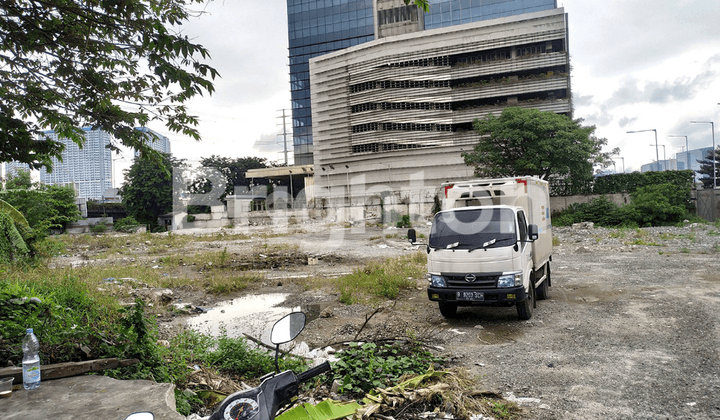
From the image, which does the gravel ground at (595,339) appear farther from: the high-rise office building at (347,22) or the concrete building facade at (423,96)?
the high-rise office building at (347,22)

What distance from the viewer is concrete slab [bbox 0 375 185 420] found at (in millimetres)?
3475

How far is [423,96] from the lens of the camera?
54625mm

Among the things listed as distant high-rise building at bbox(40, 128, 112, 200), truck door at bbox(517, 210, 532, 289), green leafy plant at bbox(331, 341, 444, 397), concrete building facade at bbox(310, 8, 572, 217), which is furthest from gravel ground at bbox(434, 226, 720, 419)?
concrete building facade at bbox(310, 8, 572, 217)

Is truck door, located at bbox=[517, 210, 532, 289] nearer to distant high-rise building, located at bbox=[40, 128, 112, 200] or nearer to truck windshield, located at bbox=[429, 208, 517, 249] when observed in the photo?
truck windshield, located at bbox=[429, 208, 517, 249]

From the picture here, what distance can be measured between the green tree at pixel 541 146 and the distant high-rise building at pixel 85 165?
86.8 ft

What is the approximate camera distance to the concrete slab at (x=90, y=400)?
347 centimetres

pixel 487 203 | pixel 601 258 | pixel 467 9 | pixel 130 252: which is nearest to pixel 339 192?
pixel 467 9

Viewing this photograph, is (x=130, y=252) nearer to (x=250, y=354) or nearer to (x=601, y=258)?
(x=250, y=354)

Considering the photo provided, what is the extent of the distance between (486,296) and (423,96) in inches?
1979

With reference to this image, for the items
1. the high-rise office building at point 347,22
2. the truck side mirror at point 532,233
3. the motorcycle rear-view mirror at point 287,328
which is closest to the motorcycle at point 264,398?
the motorcycle rear-view mirror at point 287,328

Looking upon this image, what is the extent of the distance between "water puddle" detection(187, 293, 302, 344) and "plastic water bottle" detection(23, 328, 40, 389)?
3.18m

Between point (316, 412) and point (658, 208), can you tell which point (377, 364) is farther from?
point (658, 208)

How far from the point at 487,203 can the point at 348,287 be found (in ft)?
13.6

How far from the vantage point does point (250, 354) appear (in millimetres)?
→ 5527
